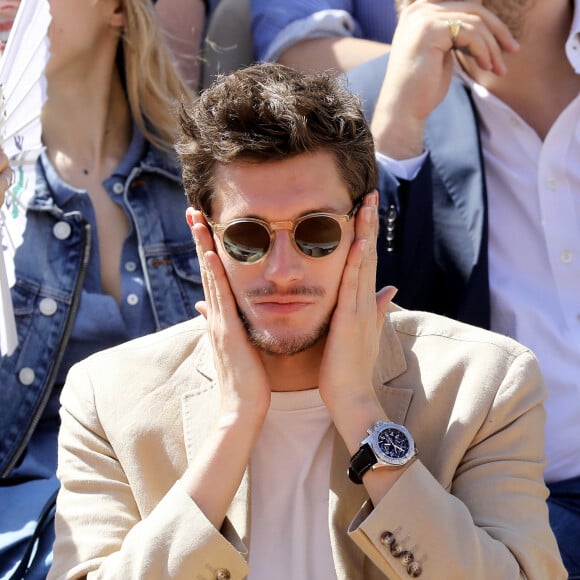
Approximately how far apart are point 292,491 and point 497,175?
4.56ft

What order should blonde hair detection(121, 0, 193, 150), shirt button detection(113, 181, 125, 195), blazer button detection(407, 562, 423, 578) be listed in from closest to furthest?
blazer button detection(407, 562, 423, 578), shirt button detection(113, 181, 125, 195), blonde hair detection(121, 0, 193, 150)

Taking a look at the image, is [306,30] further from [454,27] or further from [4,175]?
[4,175]

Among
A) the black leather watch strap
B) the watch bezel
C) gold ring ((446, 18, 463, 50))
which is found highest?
gold ring ((446, 18, 463, 50))

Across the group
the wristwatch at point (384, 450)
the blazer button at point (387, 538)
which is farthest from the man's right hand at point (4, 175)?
the blazer button at point (387, 538)

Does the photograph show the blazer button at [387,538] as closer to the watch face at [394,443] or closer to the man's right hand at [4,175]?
the watch face at [394,443]

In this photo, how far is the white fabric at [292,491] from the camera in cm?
248

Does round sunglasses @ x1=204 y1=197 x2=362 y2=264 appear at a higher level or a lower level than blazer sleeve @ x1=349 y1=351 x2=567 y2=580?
higher

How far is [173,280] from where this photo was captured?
342 cm

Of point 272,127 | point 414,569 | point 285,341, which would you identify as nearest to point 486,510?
point 414,569

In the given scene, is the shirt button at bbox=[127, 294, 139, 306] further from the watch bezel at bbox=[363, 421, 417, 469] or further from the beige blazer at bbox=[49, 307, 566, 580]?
the watch bezel at bbox=[363, 421, 417, 469]

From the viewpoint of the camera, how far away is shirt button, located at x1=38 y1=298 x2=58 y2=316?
328 cm

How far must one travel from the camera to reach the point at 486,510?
2.41 m

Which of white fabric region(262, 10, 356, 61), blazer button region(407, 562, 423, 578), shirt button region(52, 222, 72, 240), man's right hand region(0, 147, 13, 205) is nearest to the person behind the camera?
blazer button region(407, 562, 423, 578)

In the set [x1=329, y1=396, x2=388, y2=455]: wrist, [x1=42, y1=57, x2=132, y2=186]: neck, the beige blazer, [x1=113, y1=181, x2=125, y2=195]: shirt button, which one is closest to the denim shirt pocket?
[x1=113, y1=181, x2=125, y2=195]: shirt button
